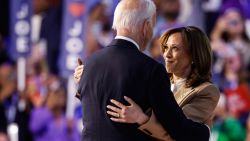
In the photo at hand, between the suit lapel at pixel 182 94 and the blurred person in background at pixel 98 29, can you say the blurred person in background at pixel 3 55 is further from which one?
the suit lapel at pixel 182 94

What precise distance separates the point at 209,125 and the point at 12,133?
6936 millimetres

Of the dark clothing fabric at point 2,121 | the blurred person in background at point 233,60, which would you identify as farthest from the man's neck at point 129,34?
the dark clothing fabric at point 2,121

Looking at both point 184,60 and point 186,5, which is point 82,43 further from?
point 184,60

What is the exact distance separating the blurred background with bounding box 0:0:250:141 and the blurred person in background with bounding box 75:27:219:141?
4.86 m

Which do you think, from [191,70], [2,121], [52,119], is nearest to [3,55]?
[2,121]

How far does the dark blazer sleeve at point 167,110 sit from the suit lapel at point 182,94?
0.21m

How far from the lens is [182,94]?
3715 millimetres

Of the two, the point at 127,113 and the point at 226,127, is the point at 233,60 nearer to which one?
the point at 226,127

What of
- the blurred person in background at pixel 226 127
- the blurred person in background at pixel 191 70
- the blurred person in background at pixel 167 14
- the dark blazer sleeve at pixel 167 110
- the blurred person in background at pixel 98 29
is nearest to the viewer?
the dark blazer sleeve at pixel 167 110

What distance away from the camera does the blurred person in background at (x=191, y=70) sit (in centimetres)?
366

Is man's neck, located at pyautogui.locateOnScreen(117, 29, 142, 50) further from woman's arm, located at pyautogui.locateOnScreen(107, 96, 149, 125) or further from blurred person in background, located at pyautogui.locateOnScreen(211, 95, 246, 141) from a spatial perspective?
blurred person in background, located at pyautogui.locateOnScreen(211, 95, 246, 141)

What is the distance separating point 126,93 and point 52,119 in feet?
22.4

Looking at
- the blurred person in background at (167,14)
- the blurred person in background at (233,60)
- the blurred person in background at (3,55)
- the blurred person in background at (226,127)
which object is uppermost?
the blurred person in background at (167,14)

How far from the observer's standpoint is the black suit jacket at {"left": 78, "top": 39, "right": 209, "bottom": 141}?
3.36 m
